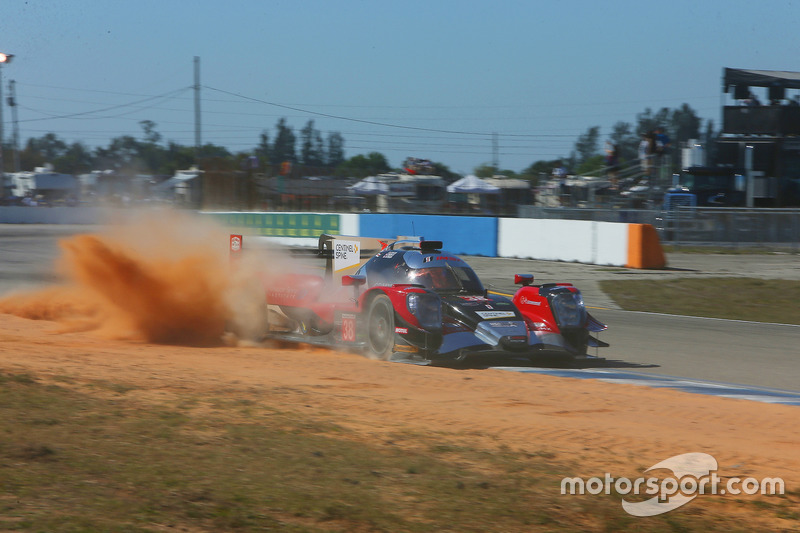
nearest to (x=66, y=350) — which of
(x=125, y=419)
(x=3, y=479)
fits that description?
(x=125, y=419)

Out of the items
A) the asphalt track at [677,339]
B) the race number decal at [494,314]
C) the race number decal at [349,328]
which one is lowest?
the asphalt track at [677,339]

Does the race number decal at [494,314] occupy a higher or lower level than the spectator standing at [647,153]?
lower

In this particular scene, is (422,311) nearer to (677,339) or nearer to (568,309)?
(568,309)

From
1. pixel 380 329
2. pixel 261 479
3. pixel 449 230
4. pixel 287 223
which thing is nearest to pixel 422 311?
pixel 380 329

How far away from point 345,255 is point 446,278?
184cm

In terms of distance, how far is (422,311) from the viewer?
9.68 m

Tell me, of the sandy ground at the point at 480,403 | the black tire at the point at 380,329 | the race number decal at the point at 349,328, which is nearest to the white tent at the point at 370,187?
the race number decal at the point at 349,328

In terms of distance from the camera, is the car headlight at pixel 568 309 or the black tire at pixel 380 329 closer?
the black tire at pixel 380 329

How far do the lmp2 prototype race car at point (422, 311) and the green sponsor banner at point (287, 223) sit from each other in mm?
21612

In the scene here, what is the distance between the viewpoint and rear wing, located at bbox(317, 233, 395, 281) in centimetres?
1180

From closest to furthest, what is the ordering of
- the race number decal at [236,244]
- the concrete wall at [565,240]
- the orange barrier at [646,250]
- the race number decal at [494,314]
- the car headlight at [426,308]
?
1. the car headlight at [426,308]
2. the race number decal at [494,314]
3. the race number decal at [236,244]
4. the orange barrier at [646,250]
5. the concrete wall at [565,240]

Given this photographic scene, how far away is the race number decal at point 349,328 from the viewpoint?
416 inches

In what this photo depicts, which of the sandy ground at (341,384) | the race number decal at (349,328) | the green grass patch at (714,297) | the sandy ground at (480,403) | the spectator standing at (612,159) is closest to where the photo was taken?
the sandy ground at (480,403)

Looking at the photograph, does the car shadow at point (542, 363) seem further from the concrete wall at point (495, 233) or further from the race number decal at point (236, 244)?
the concrete wall at point (495, 233)
